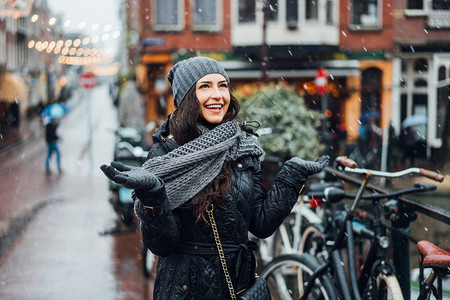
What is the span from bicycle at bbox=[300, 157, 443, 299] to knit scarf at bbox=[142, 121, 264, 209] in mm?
1173

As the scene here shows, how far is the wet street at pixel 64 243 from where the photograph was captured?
20.1 feet

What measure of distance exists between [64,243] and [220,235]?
6.01 metres

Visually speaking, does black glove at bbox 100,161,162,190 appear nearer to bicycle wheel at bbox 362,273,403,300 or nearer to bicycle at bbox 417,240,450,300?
bicycle at bbox 417,240,450,300

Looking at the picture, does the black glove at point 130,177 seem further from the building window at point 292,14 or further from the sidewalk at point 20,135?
the building window at point 292,14

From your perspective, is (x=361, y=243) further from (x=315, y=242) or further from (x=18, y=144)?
(x=18, y=144)

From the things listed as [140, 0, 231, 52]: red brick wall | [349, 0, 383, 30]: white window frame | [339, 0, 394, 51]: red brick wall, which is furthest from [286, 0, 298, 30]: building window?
[140, 0, 231, 52]: red brick wall

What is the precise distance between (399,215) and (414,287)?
3.21 feet

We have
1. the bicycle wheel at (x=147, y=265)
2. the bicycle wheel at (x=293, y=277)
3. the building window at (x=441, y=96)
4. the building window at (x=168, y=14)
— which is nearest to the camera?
the bicycle wheel at (x=293, y=277)

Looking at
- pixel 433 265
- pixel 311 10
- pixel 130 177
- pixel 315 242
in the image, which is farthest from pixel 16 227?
pixel 311 10

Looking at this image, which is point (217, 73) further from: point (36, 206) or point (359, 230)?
point (36, 206)

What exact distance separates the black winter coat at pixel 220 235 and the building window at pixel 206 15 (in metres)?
21.2

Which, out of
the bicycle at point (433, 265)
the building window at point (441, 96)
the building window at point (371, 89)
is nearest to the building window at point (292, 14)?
the building window at point (371, 89)

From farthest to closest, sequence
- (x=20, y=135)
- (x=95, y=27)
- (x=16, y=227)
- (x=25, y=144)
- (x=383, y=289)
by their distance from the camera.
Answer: (x=20, y=135) < (x=25, y=144) < (x=95, y=27) < (x=16, y=227) < (x=383, y=289)

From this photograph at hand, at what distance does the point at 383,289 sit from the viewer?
3.30 m
